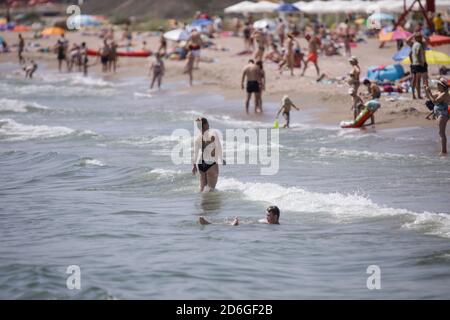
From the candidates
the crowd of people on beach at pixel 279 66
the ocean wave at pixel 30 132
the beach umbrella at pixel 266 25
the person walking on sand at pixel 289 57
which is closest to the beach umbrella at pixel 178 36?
the crowd of people on beach at pixel 279 66

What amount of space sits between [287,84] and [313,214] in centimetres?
1549

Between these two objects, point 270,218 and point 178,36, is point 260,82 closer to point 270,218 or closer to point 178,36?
point 270,218

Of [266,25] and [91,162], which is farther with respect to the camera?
[266,25]

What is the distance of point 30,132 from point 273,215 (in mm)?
13109

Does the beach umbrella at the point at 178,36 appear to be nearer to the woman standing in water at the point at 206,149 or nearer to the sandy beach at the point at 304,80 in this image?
the sandy beach at the point at 304,80

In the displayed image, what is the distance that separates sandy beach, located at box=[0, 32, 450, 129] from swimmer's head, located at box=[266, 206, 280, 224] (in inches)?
335

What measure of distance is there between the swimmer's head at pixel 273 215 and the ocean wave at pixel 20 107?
18045mm

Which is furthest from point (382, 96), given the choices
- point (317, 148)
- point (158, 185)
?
point (158, 185)

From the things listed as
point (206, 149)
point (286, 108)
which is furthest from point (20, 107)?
point (206, 149)

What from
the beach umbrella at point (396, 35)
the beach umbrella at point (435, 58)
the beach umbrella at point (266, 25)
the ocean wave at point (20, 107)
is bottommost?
the ocean wave at point (20, 107)

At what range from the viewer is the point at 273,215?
1250 centimetres

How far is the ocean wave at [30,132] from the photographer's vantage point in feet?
76.4

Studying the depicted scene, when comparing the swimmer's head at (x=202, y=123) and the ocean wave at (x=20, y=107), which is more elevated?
the swimmer's head at (x=202, y=123)

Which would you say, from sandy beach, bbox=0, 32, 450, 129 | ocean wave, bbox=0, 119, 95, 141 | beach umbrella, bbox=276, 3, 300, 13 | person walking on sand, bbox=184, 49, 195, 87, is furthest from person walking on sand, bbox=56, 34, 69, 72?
ocean wave, bbox=0, 119, 95, 141
